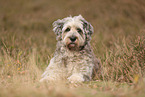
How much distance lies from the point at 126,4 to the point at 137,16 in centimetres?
279

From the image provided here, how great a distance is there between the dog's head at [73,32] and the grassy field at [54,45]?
987mm

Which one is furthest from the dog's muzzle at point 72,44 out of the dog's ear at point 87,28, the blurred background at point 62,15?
the blurred background at point 62,15

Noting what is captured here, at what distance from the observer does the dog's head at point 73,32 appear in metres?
5.50

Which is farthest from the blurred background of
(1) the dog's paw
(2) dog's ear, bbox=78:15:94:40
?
(1) the dog's paw

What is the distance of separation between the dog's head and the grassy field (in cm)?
99

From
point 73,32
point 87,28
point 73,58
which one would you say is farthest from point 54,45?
point 73,32

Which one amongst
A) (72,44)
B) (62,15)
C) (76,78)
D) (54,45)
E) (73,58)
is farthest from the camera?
(62,15)

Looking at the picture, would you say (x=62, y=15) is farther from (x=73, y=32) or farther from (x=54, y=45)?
→ (x=73, y=32)

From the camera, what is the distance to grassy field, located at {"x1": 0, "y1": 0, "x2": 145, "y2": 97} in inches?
163

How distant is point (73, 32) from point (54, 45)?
6806 millimetres

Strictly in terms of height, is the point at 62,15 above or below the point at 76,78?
above

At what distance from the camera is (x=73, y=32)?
5602 mm

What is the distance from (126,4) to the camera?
23656 millimetres

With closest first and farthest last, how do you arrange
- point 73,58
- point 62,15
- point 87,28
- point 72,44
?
1. point 72,44
2. point 73,58
3. point 87,28
4. point 62,15
